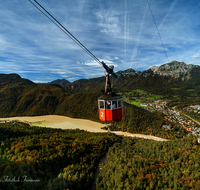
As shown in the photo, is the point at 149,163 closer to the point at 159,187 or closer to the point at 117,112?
the point at 159,187

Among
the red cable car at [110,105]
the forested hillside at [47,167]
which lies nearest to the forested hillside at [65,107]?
the forested hillside at [47,167]

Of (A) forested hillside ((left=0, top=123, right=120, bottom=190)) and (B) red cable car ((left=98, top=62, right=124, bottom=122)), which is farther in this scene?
(A) forested hillside ((left=0, top=123, right=120, bottom=190))

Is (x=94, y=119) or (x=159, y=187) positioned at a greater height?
(x=159, y=187)

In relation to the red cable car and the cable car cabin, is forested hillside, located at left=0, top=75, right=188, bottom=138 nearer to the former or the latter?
the red cable car

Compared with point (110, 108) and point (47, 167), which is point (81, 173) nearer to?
point (47, 167)

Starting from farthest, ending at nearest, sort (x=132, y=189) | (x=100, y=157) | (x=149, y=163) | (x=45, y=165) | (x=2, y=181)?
(x=100, y=157)
(x=149, y=163)
(x=45, y=165)
(x=132, y=189)
(x=2, y=181)

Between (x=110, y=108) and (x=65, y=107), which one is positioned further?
(x=65, y=107)

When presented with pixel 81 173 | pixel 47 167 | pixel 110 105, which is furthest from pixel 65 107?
pixel 110 105

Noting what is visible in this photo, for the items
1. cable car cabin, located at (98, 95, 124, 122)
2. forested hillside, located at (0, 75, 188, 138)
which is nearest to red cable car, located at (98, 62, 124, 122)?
cable car cabin, located at (98, 95, 124, 122)

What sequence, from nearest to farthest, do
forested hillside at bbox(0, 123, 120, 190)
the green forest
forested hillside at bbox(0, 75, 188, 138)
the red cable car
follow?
the red cable car < forested hillside at bbox(0, 123, 120, 190) < the green forest < forested hillside at bbox(0, 75, 188, 138)

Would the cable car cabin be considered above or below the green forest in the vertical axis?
above

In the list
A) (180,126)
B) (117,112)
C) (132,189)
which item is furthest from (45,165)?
(180,126)
